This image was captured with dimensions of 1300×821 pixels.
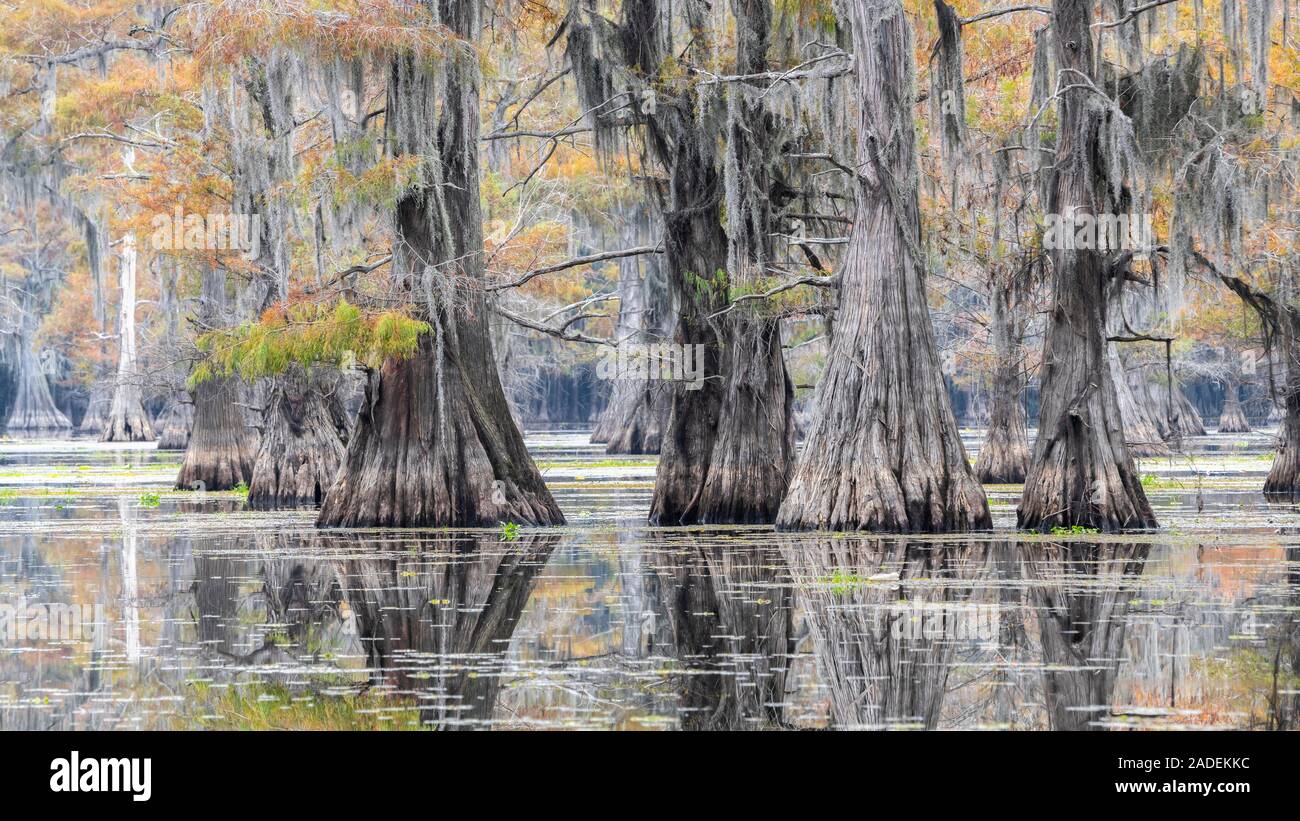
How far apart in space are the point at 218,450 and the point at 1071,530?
16674 millimetres

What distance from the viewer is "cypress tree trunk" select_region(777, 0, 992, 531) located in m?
18.5

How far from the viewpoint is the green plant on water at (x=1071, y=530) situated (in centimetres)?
1834

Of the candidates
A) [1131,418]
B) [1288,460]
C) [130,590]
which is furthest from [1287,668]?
[1131,418]

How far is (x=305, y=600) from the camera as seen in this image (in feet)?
42.7

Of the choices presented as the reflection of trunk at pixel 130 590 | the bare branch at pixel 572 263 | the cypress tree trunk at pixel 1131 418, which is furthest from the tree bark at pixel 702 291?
the cypress tree trunk at pixel 1131 418

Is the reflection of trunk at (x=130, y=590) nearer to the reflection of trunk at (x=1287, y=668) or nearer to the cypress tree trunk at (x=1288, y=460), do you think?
the reflection of trunk at (x=1287, y=668)

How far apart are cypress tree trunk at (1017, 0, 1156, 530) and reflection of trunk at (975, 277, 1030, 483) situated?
839 centimetres

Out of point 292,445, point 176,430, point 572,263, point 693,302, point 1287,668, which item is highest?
point 572,263

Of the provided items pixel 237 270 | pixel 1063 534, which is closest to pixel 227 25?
pixel 237 270

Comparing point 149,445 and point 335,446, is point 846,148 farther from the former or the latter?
point 149,445

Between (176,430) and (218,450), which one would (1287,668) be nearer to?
(218,450)

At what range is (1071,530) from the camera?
60.5ft

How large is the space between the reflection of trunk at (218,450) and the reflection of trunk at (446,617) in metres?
13.4

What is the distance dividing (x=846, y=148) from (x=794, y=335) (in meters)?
24.0
